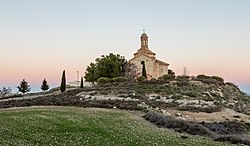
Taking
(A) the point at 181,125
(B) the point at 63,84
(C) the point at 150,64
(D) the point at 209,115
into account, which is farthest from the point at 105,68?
(A) the point at 181,125

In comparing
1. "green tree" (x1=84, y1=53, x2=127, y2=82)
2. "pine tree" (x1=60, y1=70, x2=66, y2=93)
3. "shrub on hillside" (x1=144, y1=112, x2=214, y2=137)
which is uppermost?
"green tree" (x1=84, y1=53, x2=127, y2=82)

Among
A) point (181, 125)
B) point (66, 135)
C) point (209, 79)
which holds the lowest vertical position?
point (181, 125)

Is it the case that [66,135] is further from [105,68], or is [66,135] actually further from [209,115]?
[105,68]

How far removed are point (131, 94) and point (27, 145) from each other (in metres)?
42.0

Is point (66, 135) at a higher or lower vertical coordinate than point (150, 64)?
lower

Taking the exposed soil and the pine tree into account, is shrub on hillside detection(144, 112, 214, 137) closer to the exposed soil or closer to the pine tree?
the exposed soil

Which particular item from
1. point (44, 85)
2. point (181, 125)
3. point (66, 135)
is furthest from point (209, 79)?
point (66, 135)

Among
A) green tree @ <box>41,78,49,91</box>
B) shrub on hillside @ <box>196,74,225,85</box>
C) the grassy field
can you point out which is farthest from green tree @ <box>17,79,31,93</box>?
the grassy field

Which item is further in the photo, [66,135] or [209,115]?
[209,115]

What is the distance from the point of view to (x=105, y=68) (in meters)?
101

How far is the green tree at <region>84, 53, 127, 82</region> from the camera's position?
100 meters

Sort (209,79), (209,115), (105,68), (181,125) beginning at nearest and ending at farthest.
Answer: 1. (181,125)
2. (209,115)
3. (209,79)
4. (105,68)

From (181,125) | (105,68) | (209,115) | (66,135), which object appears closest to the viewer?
(66,135)

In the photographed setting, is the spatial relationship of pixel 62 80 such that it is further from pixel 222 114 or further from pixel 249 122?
pixel 249 122
